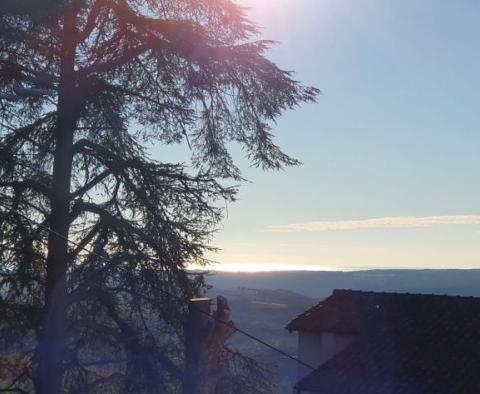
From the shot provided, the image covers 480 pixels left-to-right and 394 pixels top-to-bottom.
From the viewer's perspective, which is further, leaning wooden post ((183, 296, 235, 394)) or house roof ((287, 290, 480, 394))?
house roof ((287, 290, 480, 394))

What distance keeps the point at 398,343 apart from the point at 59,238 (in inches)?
584

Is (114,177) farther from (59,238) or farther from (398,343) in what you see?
(398,343)

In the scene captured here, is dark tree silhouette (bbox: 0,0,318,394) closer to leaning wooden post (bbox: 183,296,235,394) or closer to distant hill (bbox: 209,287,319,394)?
leaning wooden post (bbox: 183,296,235,394)

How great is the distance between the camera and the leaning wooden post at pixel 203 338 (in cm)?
843

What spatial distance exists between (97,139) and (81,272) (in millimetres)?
1974

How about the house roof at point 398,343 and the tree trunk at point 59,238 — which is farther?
the house roof at point 398,343

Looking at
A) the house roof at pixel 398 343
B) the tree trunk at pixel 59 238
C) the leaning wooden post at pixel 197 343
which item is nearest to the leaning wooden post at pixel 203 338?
the leaning wooden post at pixel 197 343

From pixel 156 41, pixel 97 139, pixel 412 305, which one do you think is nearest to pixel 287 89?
pixel 156 41

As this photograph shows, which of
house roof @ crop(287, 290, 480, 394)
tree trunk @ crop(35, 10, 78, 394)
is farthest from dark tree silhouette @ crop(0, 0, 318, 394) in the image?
house roof @ crop(287, 290, 480, 394)

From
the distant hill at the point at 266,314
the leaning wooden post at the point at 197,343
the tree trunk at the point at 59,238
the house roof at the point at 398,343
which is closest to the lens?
the leaning wooden post at the point at 197,343

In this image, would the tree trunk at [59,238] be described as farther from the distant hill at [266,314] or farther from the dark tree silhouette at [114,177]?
the distant hill at [266,314]

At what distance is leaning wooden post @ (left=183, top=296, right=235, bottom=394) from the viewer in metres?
8.43

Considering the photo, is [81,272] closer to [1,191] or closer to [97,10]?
[1,191]

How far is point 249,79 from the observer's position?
12.2 m
